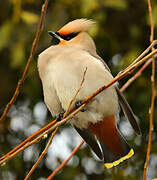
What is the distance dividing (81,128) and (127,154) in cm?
Result: 33

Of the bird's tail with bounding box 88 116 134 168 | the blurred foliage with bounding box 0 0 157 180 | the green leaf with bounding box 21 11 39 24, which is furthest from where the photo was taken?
the blurred foliage with bounding box 0 0 157 180

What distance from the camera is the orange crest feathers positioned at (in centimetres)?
266

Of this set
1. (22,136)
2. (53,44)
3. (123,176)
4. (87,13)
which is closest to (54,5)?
(87,13)

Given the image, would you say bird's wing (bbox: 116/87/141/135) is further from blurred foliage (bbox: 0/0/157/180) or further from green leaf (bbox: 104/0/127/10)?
green leaf (bbox: 104/0/127/10)

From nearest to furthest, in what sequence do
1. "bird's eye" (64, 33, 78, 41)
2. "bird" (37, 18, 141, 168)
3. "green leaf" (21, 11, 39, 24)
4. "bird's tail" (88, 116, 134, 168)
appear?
"bird" (37, 18, 141, 168) → "bird's tail" (88, 116, 134, 168) → "bird's eye" (64, 33, 78, 41) → "green leaf" (21, 11, 39, 24)

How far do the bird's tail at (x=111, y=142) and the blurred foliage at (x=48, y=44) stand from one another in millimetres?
874

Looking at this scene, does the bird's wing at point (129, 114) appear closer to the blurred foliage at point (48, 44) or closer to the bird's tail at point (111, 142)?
the bird's tail at point (111, 142)

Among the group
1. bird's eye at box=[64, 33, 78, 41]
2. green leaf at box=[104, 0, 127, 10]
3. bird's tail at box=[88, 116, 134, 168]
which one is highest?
bird's eye at box=[64, 33, 78, 41]

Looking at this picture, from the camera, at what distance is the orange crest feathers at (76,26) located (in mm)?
2660

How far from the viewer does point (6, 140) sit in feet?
12.7

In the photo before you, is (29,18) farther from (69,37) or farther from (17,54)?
(69,37)

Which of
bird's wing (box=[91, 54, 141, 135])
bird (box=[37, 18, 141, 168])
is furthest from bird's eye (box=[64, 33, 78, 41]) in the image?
bird's wing (box=[91, 54, 141, 135])

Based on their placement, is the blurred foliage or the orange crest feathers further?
the blurred foliage

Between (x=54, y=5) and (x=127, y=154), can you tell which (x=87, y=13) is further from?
(x=127, y=154)
